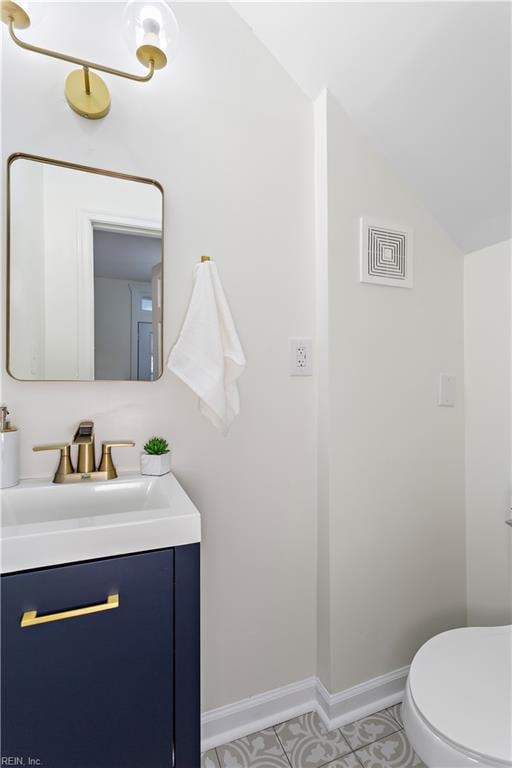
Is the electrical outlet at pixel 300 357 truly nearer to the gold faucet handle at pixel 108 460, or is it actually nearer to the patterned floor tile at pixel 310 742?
the gold faucet handle at pixel 108 460

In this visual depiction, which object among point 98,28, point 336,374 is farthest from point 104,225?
point 336,374

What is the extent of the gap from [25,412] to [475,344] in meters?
1.62

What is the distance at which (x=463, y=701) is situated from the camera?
0.86m

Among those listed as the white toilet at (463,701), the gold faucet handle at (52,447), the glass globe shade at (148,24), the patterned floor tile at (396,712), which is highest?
the glass globe shade at (148,24)

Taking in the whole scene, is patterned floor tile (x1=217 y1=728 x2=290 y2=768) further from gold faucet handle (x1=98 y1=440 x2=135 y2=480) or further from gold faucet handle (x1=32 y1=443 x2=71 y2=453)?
gold faucet handle (x1=32 y1=443 x2=71 y2=453)

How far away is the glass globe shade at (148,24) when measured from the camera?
1.03 m

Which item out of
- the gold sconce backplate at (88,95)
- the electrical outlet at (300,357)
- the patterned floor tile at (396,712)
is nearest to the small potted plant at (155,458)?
the electrical outlet at (300,357)

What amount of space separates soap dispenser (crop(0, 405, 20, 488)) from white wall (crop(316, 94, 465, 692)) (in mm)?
931

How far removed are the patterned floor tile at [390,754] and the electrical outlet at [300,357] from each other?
4.01ft

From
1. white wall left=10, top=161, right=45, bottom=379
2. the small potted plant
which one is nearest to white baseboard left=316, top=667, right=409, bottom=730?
the small potted plant

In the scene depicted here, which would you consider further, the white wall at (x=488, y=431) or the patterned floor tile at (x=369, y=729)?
the white wall at (x=488, y=431)

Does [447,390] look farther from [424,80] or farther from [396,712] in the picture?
[396,712]

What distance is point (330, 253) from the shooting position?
4.24 ft

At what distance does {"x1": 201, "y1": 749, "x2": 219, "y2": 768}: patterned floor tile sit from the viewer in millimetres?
1143
